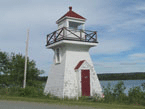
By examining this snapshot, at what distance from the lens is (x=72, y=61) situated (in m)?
15.4

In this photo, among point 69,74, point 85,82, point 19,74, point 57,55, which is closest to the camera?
point 69,74

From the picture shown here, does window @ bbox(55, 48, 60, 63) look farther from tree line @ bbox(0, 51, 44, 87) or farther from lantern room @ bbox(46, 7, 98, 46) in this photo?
tree line @ bbox(0, 51, 44, 87)

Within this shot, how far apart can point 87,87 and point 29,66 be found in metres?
13.1

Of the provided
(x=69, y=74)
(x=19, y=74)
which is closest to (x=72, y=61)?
(x=69, y=74)

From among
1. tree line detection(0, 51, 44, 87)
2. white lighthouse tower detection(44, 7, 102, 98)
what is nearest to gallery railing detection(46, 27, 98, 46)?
white lighthouse tower detection(44, 7, 102, 98)

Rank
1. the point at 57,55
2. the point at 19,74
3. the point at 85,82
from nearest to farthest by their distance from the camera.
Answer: the point at 85,82
the point at 57,55
the point at 19,74

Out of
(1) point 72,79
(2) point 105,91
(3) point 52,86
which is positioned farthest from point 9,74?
(2) point 105,91

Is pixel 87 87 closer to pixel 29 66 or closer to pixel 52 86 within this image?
pixel 52 86

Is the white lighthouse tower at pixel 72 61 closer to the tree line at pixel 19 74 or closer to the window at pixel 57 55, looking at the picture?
the window at pixel 57 55

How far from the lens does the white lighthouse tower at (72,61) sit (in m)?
14.8

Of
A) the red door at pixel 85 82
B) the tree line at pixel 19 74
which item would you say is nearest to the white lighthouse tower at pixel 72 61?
the red door at pixel 85 82

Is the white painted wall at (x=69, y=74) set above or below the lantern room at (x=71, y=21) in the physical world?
below

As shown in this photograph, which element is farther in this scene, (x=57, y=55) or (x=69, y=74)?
(x=57, y=55)

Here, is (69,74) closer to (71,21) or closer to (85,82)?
(85,82)
